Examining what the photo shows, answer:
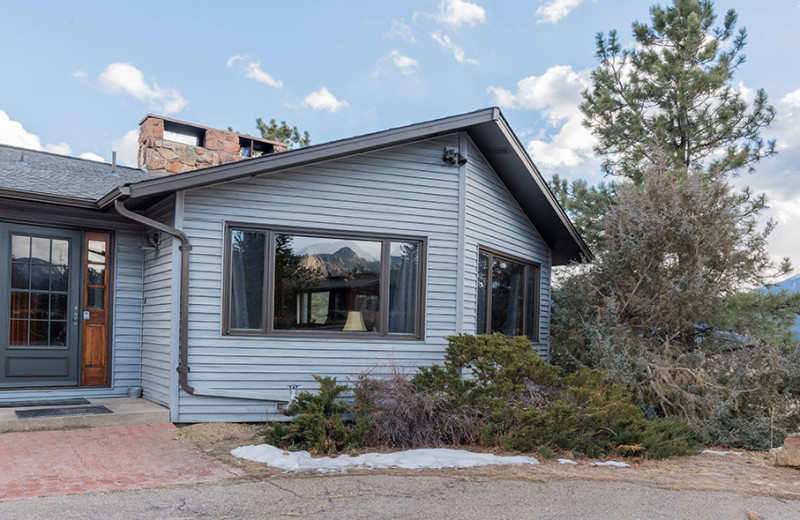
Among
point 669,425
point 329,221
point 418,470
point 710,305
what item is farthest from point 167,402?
point 710,305

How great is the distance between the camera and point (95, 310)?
23.4 feet

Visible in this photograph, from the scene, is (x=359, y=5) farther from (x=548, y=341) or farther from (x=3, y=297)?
(x=3, y=297)

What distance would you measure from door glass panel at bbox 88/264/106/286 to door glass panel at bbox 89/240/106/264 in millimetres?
71

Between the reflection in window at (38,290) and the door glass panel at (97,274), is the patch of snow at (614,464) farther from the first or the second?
the reflection in window at (38,290)

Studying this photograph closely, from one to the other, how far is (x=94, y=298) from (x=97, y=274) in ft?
0.93

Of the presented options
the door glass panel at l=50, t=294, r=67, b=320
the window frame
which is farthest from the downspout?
the door glass panel at l=50, t=294, r=67, b=320

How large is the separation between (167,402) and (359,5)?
30.8 ft

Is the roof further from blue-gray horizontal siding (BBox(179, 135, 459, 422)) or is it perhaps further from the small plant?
the small plant

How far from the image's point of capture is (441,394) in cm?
590

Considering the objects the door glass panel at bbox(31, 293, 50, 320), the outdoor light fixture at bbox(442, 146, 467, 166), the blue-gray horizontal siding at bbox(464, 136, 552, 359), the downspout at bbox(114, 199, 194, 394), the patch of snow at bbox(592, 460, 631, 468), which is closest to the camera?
the patch of snow at bbox(592, 460, 631, 468)

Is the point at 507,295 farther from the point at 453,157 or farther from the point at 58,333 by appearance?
the point at 58,333

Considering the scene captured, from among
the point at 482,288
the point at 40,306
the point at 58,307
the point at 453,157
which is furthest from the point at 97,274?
the point at 482,288

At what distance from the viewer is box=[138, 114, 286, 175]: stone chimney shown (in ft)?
31.7

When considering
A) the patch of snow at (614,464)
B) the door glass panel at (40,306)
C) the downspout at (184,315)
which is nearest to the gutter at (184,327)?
the downspout at (184,315)
